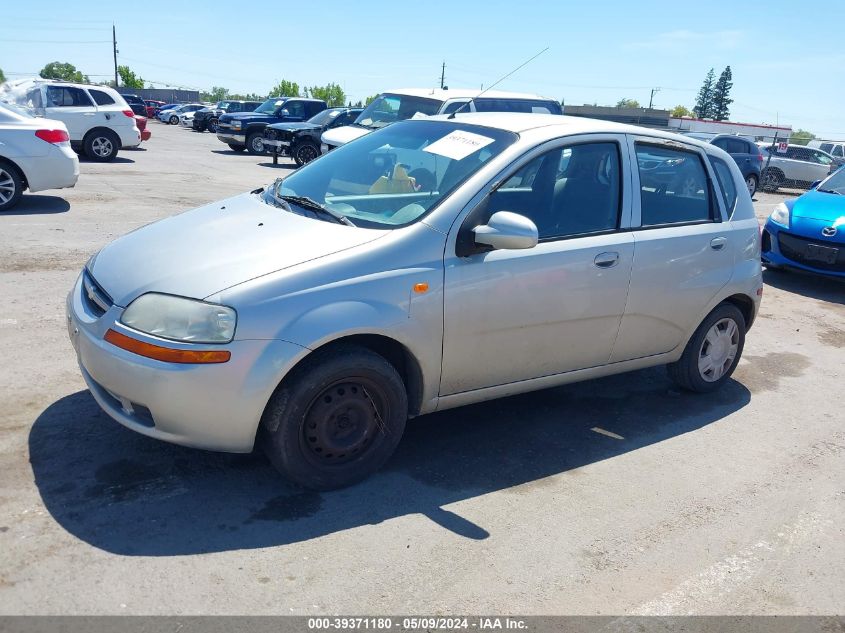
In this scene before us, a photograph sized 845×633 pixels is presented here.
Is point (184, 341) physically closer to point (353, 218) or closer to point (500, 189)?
point (353, 218)

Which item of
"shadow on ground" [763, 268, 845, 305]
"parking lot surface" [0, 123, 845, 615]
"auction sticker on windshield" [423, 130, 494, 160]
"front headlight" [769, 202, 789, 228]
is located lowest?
"shadow on ground" [763, 268, 845, 305]

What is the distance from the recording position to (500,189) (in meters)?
4.08

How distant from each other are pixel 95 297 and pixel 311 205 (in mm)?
1237

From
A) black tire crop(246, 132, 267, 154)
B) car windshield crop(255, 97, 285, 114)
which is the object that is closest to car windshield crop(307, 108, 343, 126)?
black tire crop(246, 132, 267, 154)

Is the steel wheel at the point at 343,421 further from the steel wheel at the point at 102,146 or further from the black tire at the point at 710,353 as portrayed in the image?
the steel wheel at the point at 102,146

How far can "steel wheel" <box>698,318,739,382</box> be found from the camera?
5383 millimetres

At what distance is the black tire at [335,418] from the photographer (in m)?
3.48

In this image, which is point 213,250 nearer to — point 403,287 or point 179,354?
point 179,354

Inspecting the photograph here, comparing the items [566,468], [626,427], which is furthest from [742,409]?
[566,468]

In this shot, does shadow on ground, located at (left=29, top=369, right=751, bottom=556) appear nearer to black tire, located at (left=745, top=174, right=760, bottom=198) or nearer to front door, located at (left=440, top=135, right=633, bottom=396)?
front door, located at (left=440, top=135, right=633, bottom=396)

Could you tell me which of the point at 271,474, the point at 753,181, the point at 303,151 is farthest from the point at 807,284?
the point at 303,151

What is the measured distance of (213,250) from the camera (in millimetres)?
3688

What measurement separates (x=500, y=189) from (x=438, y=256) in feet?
1.95

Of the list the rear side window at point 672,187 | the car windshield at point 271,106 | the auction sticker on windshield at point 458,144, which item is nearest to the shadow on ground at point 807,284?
the rear side window at point 672,187
